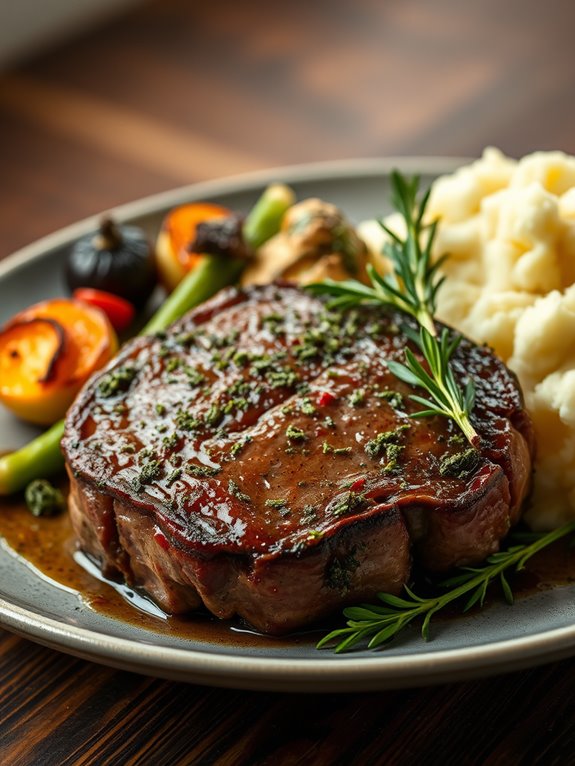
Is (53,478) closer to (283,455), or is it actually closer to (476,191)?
(283,455)

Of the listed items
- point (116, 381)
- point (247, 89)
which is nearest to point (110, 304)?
point (116, 381)

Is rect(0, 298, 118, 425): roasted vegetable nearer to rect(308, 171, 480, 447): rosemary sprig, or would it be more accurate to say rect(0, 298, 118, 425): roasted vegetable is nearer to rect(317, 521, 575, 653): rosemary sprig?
rect(308, 171, 480, 447): rosemary sprig

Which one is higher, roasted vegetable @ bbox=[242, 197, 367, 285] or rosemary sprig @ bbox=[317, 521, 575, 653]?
roasted vegetable @ bbox=[242, 197, 367, 285]

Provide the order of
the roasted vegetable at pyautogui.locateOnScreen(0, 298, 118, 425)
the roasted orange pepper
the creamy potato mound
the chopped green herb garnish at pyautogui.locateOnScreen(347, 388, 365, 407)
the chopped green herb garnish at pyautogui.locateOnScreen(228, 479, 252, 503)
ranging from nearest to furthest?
the chopped green herb garnish at pyautogui.locateOnScreen(228, 479, 252, 503)
the chopped green herb garnish at pyautogui.locateOnScreen(347, 388, 365, 407)
the creamy potato mound
the roasted vegetable at pyautogui.locateOnScreen(0, 298, 118, 425)
the roasted orange pepper

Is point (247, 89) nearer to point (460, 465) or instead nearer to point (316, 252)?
point (316, 252)

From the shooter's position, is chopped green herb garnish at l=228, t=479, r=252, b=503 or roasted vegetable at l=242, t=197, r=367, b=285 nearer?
chopped green herb garnish at l=228, t=479, r=252, b=503

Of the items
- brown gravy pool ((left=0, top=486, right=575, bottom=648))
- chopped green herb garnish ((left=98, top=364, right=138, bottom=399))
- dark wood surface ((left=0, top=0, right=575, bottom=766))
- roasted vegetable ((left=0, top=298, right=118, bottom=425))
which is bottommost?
brown gravy pool ((left=0, top=486, right=575, bottom=648))

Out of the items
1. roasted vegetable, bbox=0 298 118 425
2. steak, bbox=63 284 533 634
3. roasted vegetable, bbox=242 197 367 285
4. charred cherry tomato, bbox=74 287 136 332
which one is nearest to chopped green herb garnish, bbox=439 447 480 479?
steak, bbox=63 284 533 634
